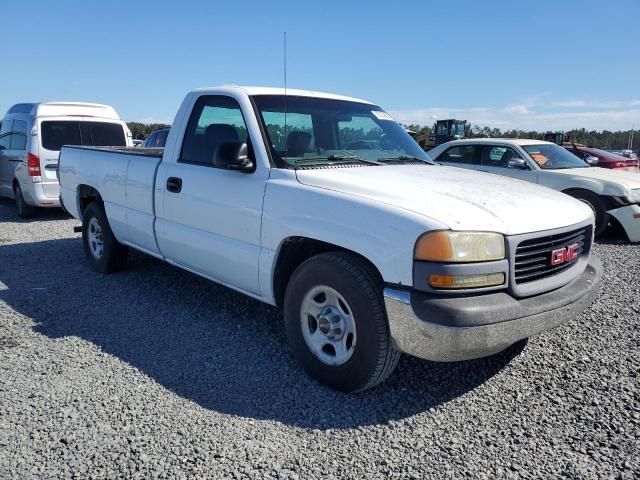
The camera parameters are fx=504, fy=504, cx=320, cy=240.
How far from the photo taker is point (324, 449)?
261 cm

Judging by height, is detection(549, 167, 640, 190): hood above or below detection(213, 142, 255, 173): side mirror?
below

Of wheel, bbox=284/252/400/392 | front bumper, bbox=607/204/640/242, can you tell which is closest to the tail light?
wheel, bbox=284/252/400/392

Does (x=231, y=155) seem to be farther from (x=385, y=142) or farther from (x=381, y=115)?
(x=381, y=115)

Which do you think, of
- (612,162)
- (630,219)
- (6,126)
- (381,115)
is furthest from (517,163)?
(6,126)

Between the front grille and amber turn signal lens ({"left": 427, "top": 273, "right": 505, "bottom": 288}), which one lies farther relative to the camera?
the front grille

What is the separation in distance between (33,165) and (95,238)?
4007mm

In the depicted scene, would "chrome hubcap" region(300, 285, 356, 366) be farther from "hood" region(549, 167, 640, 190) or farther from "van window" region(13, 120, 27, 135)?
"van window" region(13, 120, 27, 135)

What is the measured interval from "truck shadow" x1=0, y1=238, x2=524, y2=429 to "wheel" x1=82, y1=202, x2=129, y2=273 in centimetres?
14

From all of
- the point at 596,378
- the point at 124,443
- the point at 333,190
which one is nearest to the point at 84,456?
the point at 124,443

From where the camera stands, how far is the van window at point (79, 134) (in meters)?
9.06

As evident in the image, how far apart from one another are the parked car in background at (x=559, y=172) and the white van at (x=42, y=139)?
21.6ft

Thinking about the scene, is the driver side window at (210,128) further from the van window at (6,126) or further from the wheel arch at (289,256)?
the van window at (6,126)

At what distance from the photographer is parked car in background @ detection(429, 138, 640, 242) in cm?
785

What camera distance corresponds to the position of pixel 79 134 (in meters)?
9.48
